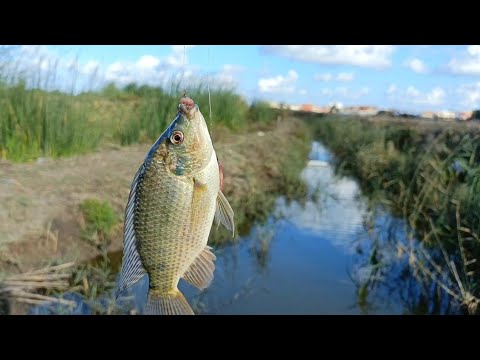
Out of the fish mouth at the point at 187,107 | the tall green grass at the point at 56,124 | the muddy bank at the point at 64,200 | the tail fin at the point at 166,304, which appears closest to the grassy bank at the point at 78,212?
the muddy bank at the point at 64,200

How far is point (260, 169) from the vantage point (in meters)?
8.48

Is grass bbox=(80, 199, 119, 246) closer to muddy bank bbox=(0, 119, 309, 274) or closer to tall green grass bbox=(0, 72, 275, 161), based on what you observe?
muddy bank bbox=(0, 119, 309, 274)

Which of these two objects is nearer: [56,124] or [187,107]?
[187,107]

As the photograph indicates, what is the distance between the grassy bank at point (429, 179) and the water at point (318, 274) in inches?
9.3

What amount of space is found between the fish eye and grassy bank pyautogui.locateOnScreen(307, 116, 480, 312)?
382cm

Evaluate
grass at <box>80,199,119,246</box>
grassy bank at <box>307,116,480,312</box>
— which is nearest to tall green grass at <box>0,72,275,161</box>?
grass at <box>80,199,119,246</box>

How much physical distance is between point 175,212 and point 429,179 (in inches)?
219

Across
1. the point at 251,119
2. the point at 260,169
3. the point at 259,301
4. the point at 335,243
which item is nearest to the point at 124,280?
the point at 259,301

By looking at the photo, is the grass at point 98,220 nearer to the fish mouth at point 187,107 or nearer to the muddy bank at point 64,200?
the muddy bank at point 64,200

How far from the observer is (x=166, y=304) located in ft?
4.20

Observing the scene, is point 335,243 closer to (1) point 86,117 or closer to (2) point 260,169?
(2) point 260,169

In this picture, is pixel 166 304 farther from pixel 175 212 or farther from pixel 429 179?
pixel 429 179

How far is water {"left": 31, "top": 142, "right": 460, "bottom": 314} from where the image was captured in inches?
212

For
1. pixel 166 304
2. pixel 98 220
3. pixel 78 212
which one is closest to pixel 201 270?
pixel 166 304
